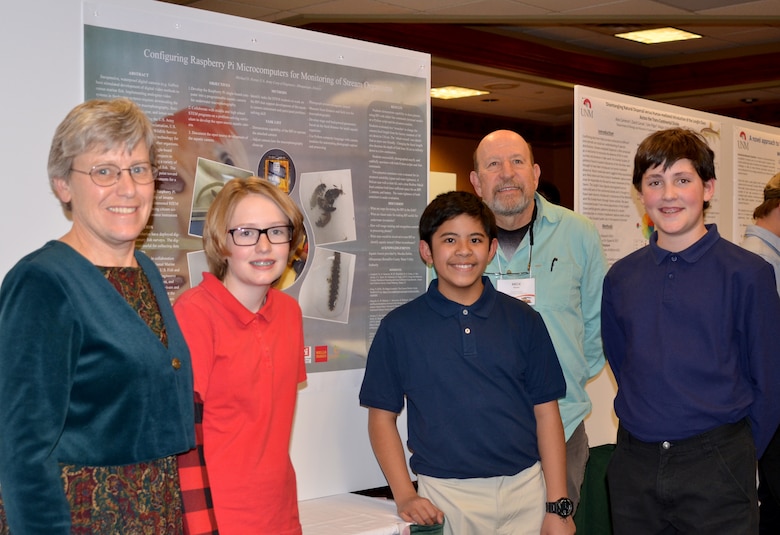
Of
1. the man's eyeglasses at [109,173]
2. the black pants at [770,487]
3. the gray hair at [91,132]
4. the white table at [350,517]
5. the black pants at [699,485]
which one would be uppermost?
the gray hair at [91,132]

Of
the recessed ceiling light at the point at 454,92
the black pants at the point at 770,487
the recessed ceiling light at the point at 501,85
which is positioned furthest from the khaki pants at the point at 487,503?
the recessed ceiling light at the point at 454,92

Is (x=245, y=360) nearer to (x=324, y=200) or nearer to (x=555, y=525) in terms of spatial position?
(x=324, y=200)

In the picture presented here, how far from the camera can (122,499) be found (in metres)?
1.65

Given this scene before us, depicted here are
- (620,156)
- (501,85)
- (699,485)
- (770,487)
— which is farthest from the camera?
(501,85)

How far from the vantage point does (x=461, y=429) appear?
2557mm

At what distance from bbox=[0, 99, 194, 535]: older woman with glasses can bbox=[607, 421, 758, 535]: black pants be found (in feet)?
4.19

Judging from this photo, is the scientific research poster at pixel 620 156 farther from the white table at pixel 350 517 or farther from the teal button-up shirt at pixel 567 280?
the white table at pixel 350 517

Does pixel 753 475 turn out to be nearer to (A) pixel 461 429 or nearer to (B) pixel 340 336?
(A) pixel 461 429

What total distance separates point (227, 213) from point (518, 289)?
4.01 ft

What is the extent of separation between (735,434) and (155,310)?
5.11 feet

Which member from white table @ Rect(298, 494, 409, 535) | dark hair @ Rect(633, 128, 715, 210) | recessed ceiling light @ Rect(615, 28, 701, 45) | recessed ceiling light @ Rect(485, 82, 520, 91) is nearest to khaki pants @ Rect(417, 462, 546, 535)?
white table @ Rect(298, 494, 409, 535)

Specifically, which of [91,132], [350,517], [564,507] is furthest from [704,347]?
[91,132]

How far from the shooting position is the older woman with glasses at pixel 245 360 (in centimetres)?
204

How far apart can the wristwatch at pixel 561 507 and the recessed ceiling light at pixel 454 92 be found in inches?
304
